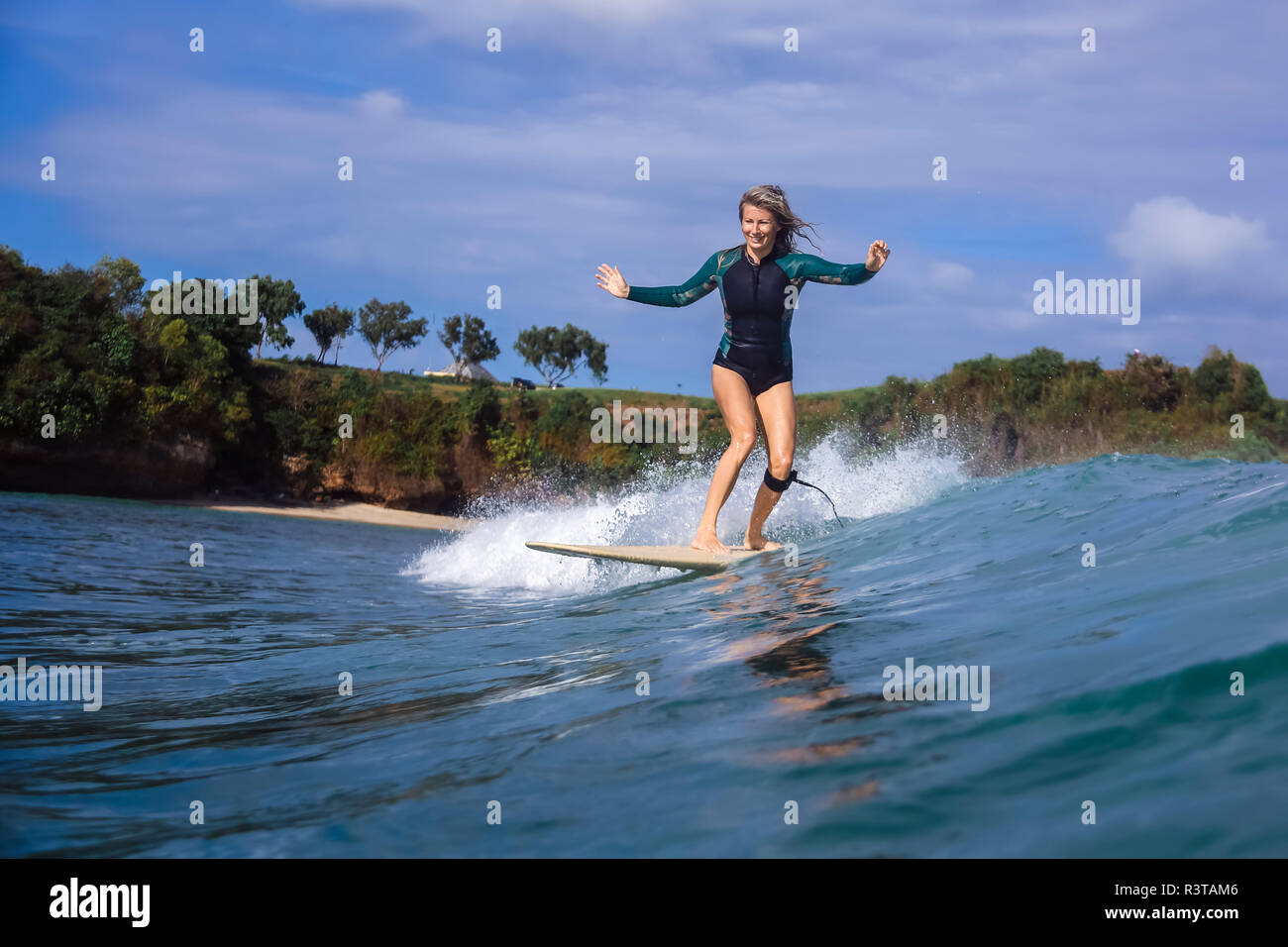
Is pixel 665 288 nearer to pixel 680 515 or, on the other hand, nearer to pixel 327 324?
pixel 680 515

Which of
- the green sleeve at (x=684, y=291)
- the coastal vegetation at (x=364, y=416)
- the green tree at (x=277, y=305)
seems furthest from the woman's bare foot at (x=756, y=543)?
the green tree at (x=277, y=305)

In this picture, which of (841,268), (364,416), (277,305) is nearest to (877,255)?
(841,268)

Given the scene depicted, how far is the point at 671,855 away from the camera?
1872 mm

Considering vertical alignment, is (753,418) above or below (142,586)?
above

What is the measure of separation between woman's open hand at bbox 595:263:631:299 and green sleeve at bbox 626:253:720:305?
0.16 ft

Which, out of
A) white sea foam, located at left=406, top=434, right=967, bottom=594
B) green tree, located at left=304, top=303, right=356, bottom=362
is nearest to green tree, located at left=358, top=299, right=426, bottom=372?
green tree, located at left=304, top=303, right=356, bottom=362

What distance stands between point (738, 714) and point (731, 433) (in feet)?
13.7

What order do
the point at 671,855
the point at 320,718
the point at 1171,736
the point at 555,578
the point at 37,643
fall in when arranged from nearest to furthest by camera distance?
the point at 671,855 < the point at 1171,736 < the point at 320,718 < the point at 37,643 < the point at 555,578

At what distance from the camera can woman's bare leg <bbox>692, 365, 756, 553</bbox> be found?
22.1 ft

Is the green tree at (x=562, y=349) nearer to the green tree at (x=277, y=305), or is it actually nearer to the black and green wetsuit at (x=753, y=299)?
the green tree at (x=277, y=305)

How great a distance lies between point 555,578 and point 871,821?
717 centimetres

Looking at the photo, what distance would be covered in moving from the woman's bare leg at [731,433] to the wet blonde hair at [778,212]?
2.67 feet
